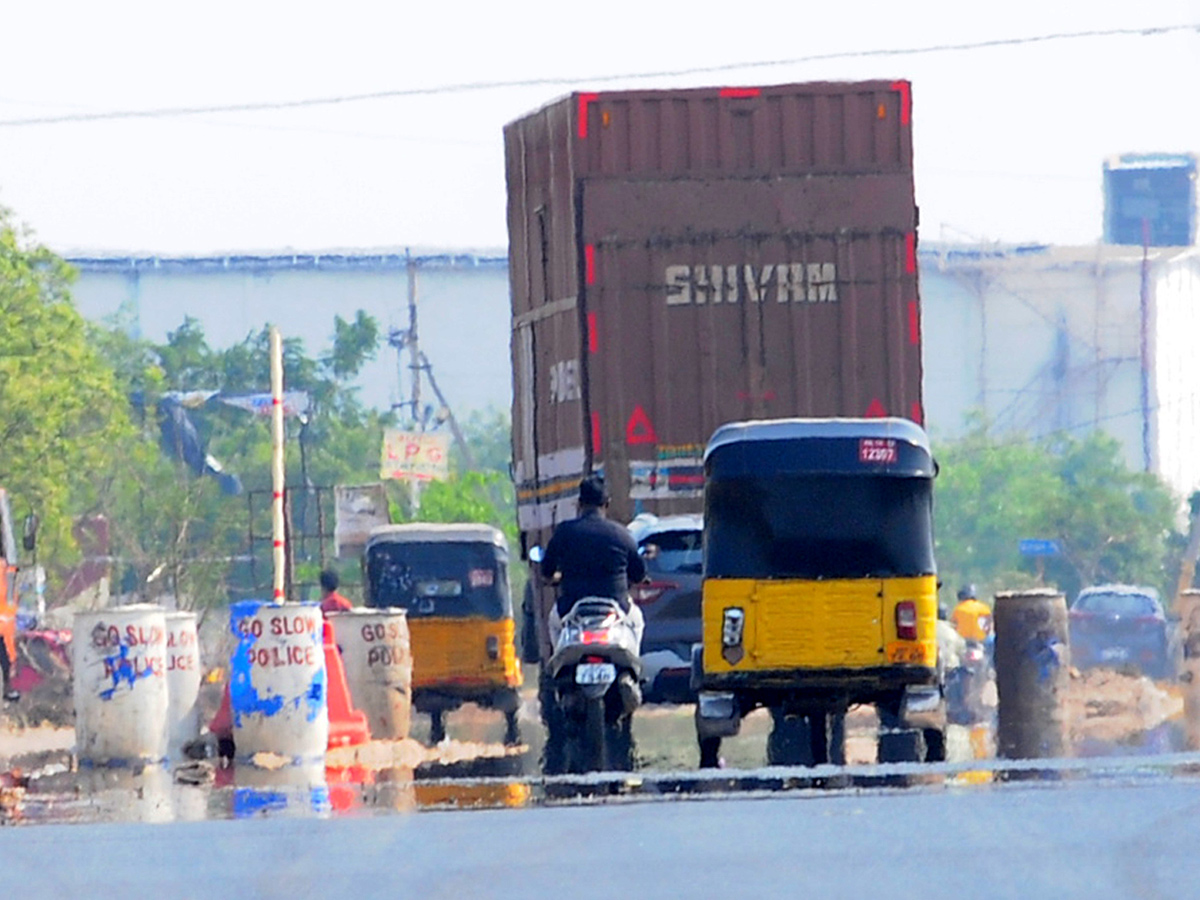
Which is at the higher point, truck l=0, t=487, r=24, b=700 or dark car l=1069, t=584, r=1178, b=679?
truck l=0, t=487, r=24, b=700

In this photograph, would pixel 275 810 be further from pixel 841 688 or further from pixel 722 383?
pixel 722 383

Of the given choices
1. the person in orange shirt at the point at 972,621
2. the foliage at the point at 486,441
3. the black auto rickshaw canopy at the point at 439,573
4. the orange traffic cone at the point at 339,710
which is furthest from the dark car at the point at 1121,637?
the foliage at the point at 486,441

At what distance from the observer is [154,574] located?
4934cm

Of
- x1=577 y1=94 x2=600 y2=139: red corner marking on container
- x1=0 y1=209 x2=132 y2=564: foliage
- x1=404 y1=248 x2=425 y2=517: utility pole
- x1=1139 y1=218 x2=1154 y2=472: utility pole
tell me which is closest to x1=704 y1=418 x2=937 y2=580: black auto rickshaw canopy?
x1=577 y1=94 x2=600 y2=139: red corner marking on container

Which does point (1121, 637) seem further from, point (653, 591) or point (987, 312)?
point (987, 312)

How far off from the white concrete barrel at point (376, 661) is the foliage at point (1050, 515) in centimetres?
5982

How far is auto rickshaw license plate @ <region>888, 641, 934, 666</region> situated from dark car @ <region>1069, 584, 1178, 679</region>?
22.6 meters

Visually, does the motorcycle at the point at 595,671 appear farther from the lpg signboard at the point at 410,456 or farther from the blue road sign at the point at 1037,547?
the blue road sign at the point at 1037,547

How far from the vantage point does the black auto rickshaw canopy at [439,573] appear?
22.8 metres

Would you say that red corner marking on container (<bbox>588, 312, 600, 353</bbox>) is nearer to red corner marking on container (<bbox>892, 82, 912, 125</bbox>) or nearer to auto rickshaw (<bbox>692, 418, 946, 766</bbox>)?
red corner marking on container (<bbox>892, 82, 912, 125</bbox>)

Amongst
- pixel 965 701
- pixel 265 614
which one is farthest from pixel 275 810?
pixel 965 701

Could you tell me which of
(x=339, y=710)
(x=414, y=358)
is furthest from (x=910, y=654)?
(x=414, y=358)

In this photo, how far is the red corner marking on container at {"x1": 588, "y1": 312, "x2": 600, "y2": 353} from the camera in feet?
68.6

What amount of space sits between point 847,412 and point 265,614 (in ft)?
19.9
